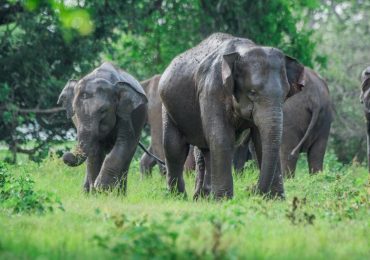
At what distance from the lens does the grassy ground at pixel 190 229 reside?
6.18 metres

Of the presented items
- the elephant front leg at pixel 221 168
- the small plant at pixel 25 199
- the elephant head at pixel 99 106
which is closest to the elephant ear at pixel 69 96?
the elephant head at pixel 99 106

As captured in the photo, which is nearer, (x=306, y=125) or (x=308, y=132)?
(x=308, y=132)

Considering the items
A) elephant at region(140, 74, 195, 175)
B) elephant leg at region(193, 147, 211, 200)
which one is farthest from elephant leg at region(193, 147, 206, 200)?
elephant at region(140, 74, 195, 175)

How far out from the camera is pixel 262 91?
10.1m

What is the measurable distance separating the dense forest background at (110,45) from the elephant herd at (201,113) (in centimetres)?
633

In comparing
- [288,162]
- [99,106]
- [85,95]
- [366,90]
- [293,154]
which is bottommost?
[288,162]

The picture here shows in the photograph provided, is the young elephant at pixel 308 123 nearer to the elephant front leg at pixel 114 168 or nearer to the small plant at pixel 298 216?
the elephant front leg at pixel 114 168

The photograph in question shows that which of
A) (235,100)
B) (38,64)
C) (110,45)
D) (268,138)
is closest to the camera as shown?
(268,138)

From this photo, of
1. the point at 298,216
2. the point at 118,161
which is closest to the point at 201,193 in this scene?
the point at 118,161

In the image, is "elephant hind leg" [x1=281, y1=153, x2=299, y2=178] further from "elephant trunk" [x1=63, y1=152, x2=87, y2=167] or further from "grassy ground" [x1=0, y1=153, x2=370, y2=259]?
"elephant trunk" [x1=63, y1=152, x2=87, y2=167]

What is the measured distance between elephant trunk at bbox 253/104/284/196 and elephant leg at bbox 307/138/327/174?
570 cm

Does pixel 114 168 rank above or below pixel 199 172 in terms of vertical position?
above

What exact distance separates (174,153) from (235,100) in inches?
72.8

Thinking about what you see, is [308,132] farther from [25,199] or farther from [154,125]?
[25,199]
